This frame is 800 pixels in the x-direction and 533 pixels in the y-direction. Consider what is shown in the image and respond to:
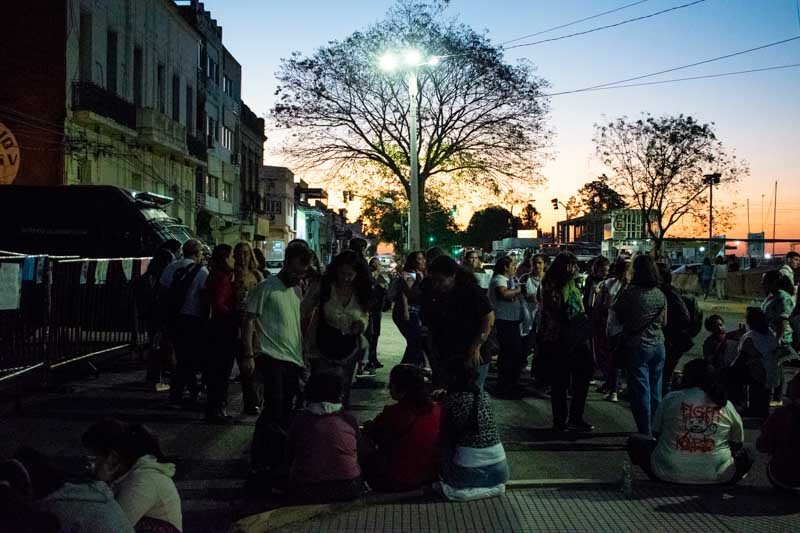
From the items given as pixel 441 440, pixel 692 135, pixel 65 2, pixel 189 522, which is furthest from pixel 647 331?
pixel 692 135

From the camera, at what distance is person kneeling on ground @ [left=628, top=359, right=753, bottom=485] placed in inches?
238

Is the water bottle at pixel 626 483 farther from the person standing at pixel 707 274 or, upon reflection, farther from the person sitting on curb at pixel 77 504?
the person standing at pixel 707 274

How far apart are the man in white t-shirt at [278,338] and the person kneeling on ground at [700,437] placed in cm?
280

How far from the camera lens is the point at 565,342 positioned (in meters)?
8.24

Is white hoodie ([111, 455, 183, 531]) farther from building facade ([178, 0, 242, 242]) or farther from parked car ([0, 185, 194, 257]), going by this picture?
building facade ([178, 0, 242, 242])

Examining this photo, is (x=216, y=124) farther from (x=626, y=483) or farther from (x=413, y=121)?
(x=626, y=483)

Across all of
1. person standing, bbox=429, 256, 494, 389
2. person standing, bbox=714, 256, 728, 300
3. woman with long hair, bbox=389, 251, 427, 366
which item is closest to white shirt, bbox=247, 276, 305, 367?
person standing, bbox=429, 256, 494, 389

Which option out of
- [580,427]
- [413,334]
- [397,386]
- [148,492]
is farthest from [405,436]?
[413,334]

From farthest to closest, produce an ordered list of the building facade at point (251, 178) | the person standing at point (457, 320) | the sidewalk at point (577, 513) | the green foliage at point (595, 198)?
the green foliage at point (595, 198)
the building facade at point (251, 178)
the person standing at point (457, 320)
the sidewalk at point (577, 513)

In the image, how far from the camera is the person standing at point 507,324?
1065cm

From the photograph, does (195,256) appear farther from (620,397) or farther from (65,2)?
(65,2)

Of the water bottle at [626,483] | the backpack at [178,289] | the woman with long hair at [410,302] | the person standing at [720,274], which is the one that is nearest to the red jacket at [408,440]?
the water bottle at [626,483]

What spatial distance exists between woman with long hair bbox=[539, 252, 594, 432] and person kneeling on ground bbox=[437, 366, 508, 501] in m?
2.46

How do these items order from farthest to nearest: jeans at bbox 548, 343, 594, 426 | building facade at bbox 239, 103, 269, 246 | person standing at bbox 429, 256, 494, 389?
1. building facade at bbox 239, 103, 269, 246
2. jeans at bbox 548, 343, 594, 426
3. person standing at bbox 429, 256, 494, 389
